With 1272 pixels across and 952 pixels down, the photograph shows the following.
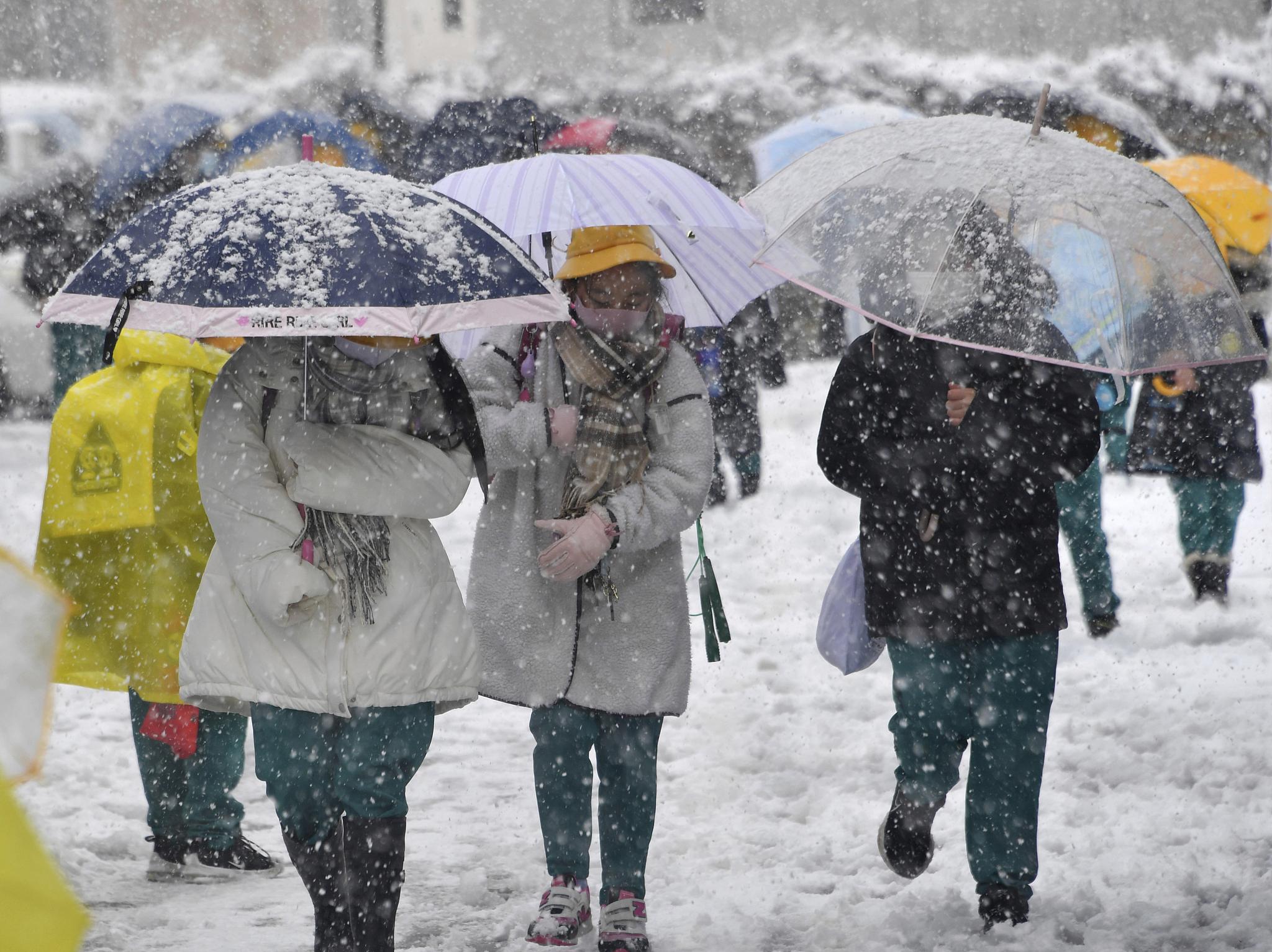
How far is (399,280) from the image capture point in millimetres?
3207

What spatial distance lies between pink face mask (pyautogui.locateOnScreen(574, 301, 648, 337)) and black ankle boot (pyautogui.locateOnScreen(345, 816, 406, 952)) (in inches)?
50.6

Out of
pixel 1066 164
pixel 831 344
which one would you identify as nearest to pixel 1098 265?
pixel 1066 164

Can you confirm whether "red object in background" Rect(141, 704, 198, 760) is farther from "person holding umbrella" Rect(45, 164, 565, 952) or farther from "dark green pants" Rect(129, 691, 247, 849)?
"person holding umbrella" Rect(45, 164, 565, 952)

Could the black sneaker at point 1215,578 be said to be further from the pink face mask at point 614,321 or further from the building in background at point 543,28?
the building in background at point 543,28

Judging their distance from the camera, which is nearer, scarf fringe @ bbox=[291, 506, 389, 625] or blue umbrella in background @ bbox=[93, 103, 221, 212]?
scarf fringe @ bbox=[291, 506, 389, 625]

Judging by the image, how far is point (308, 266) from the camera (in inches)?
127

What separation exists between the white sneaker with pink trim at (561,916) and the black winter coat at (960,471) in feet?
3.46

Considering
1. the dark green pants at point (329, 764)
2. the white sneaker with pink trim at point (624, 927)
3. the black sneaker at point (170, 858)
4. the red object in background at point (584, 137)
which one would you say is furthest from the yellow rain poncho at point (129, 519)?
the red object in background at point (584, 137)

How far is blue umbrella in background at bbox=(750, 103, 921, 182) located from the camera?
9812mm

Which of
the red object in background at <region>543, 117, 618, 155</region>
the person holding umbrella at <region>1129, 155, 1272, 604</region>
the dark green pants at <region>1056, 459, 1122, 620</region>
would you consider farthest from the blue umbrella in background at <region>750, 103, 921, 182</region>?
the dark green pants at <region>1056, 459, 1122, 620</region>

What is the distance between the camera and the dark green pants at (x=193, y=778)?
443 centimetres

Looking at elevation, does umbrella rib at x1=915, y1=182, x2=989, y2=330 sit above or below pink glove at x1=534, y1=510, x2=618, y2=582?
above

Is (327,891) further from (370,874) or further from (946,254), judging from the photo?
(946,254)

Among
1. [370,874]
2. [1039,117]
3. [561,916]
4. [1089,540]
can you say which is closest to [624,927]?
[561,916]
